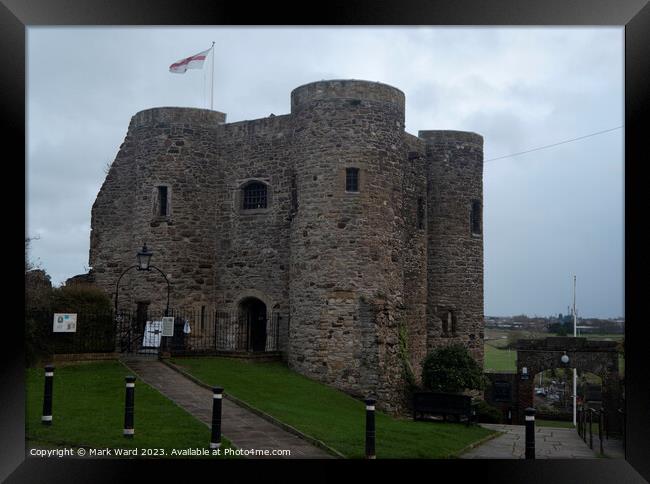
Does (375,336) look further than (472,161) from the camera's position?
No

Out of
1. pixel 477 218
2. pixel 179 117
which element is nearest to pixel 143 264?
pixel 179 117

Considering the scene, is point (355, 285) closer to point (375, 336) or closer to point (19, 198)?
point (375, 336)

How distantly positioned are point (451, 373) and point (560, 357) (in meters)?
9.20

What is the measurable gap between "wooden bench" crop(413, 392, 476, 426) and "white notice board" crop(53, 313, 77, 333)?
792 cm

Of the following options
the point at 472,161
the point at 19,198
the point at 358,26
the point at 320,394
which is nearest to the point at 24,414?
the point at 19,198

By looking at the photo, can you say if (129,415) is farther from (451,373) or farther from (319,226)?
(451,373)

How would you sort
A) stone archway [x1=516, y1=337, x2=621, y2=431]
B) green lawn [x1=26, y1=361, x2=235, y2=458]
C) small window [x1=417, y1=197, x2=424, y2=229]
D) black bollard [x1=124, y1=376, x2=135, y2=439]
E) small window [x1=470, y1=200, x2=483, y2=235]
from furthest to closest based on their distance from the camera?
small window [x1=470, y1=200, x2=483, y2=235]
stone archway [x1=516, y1=337, x2=621, y2=431]
small window [x1=417, y1=197, x2=424, y2=229]
black bollard [x1=124, y1=376, x2=135, y2=439]
green lawn [x1=26, y1=361, x2=235, y2=458]

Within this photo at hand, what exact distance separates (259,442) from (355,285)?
8.85m

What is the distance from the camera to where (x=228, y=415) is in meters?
15.0

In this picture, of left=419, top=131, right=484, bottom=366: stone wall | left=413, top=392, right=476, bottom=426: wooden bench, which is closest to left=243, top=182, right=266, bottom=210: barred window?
left=419, top=131, right=484, bottom=366: stone wall

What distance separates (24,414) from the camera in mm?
11266

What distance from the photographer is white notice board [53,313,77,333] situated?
61.7 ft

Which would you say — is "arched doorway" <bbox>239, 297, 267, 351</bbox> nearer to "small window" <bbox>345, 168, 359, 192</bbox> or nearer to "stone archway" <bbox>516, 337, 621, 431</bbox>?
"small window" <bbox>345, 168, 359, 192</bbox>

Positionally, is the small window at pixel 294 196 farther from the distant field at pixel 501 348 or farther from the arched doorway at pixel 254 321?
the distant field at pixel 501 348
